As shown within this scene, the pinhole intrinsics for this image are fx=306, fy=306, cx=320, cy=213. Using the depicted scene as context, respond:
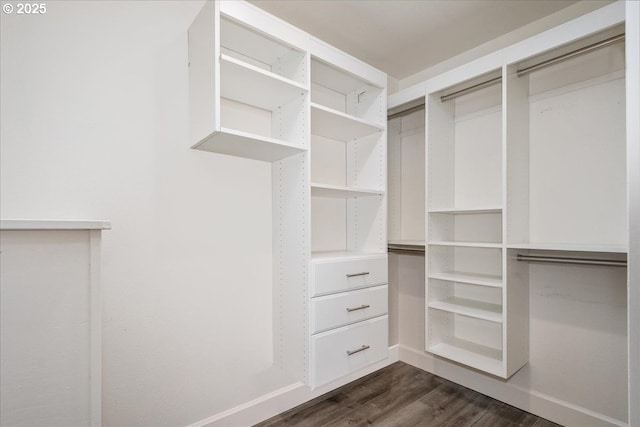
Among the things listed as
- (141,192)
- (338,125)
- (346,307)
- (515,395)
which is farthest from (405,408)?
(141,192)

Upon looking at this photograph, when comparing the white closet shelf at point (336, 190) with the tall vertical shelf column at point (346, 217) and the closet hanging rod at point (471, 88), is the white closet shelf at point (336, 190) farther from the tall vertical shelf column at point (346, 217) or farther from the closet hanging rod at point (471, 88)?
the closet hanging rod at point (471, 88)

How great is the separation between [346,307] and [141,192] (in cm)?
129

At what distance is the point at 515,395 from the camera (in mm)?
2051

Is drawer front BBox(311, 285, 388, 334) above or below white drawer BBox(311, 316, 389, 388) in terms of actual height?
above

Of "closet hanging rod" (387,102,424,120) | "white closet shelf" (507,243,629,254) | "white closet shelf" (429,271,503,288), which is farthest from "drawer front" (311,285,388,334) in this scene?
"closet hanging rod" (387,102,424,120)

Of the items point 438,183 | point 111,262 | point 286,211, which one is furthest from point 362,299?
point 111,262

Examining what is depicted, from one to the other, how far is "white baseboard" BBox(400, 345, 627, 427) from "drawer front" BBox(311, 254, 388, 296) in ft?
3.23

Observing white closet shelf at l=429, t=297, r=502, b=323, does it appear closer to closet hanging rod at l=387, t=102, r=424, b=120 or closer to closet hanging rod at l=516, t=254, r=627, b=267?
closet hanging rod at l=516, t=254, r=627, b=267

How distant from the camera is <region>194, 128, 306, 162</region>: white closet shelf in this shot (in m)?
1.48

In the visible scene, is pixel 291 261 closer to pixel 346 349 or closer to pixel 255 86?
pixel 346 349

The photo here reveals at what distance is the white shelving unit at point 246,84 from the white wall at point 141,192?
0.17 m

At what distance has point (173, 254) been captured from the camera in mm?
1630

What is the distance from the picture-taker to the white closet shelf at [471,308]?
1875mm

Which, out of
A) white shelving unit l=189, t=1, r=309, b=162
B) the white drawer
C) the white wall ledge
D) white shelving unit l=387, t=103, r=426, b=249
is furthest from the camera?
white shelving unit l=387, t=103, r=426, b=249
